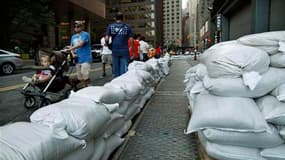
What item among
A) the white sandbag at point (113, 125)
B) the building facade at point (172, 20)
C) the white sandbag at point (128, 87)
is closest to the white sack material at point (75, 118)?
the white sandbag at point (113, 125)

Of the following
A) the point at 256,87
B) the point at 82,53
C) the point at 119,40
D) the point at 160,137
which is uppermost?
the point at 119,40

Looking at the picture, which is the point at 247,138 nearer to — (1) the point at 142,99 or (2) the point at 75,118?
(2) the point at 75,118

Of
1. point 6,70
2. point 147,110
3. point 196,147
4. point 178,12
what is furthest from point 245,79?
point 178,12

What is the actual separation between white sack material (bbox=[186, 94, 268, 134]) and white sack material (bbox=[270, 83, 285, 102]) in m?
0.17

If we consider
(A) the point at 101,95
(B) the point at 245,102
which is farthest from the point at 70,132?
(B) the point at 245,102

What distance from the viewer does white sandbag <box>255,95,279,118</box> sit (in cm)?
216

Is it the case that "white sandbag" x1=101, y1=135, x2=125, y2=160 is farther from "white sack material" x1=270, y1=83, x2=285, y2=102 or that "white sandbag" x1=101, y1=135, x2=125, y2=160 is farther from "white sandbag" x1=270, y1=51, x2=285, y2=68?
"white sandbag" x1=270, y1=51, x2=285, y2=68

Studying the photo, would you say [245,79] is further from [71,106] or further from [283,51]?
[71,106]

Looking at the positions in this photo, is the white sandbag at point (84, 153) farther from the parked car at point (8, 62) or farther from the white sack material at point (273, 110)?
the parked car at point (8, 62)

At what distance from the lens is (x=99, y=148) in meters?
2.32

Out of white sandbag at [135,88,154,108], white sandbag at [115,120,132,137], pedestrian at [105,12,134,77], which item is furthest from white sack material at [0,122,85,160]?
pedestrian at [105,12,134,77]

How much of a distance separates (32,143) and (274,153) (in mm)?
1614

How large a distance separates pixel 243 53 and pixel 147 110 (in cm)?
234

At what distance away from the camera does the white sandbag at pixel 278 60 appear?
7.64 feet
